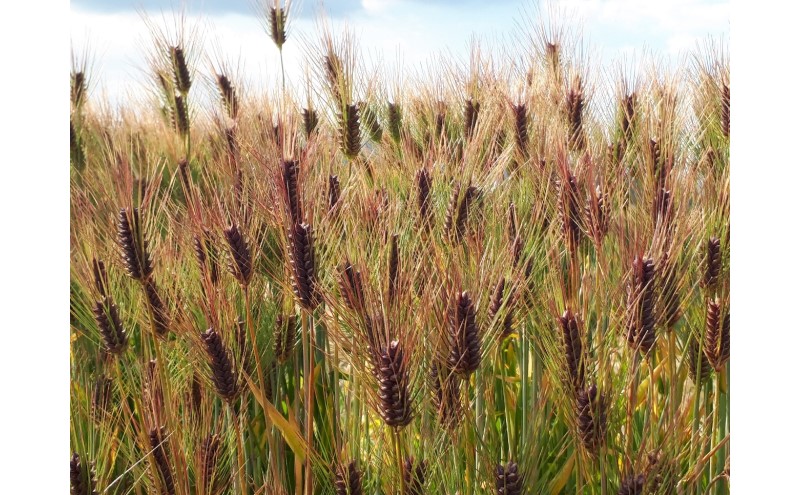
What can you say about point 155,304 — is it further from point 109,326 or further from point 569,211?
point 569,211

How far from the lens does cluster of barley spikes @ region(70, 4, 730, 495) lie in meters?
Result: 0.98

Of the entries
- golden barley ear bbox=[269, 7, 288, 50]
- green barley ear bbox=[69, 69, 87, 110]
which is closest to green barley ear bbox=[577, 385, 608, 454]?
golden barley ear bbox=[269, 7, 288, 50]

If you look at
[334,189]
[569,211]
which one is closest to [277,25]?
[334,189]

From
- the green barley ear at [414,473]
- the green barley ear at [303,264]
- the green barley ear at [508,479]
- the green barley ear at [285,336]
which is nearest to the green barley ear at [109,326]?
the green barley ear at [285,336]

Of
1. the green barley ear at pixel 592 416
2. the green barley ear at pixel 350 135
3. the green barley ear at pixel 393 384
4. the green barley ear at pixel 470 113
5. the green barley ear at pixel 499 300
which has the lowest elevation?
the green barley ear at pixel 592 416

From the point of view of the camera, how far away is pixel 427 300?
3.08 feet

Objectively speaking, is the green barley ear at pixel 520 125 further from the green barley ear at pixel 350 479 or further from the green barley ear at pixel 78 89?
the green barley ear at pixel 78 89

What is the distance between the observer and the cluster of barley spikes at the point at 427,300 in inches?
38.5

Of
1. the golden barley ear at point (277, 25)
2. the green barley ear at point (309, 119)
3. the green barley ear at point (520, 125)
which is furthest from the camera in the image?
the golden barley ear at point (277, 25)

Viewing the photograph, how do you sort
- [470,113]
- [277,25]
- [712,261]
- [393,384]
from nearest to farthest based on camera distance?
[393,384], [712,261], [470,113], [277,25]

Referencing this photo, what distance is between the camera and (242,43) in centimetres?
181
